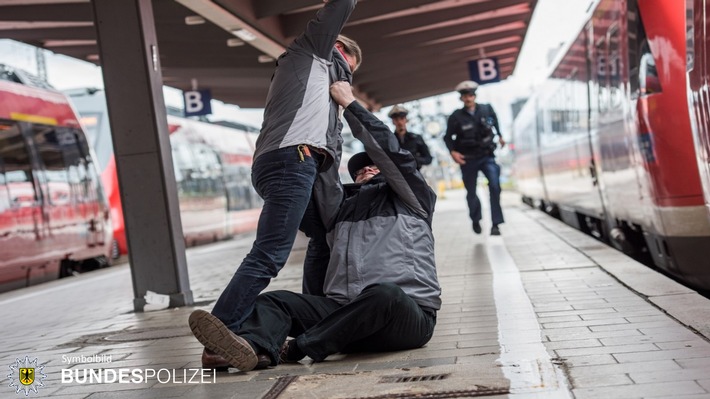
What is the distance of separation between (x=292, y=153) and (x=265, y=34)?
929 cm

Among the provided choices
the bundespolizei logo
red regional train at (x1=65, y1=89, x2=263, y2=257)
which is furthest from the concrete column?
red regional train at (x1=65, y1=89, x2=263, y2=257)

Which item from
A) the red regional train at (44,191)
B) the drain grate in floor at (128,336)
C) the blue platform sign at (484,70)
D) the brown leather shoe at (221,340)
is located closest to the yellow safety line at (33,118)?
the red regional train at (44,191)

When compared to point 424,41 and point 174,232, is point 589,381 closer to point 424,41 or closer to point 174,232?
point 174,232

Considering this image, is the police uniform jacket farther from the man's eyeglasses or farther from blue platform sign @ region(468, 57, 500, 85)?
blue platform sign @ region(468, 57, 500, 85)

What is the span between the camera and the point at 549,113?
19953 millimetres

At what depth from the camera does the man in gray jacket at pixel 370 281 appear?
201 inches

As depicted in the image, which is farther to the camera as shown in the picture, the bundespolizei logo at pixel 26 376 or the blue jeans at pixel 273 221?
the bundespolizei logo at pixel 26 376

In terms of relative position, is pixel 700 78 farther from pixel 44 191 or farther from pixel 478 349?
pixel 44 191

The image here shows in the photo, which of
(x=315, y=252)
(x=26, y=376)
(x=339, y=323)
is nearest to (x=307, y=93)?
(x=315, y=252)

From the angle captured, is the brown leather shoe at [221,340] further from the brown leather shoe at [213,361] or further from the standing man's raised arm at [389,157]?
the standing man's raised arm at [389,157]

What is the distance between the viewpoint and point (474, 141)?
12.8 meters

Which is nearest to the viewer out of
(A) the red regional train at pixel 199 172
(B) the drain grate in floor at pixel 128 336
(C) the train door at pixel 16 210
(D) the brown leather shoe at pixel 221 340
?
(D) the brown leather shoe at pixel 221 340

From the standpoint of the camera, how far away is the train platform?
Answer: 170 inches

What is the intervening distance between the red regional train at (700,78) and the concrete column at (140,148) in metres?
4.62
